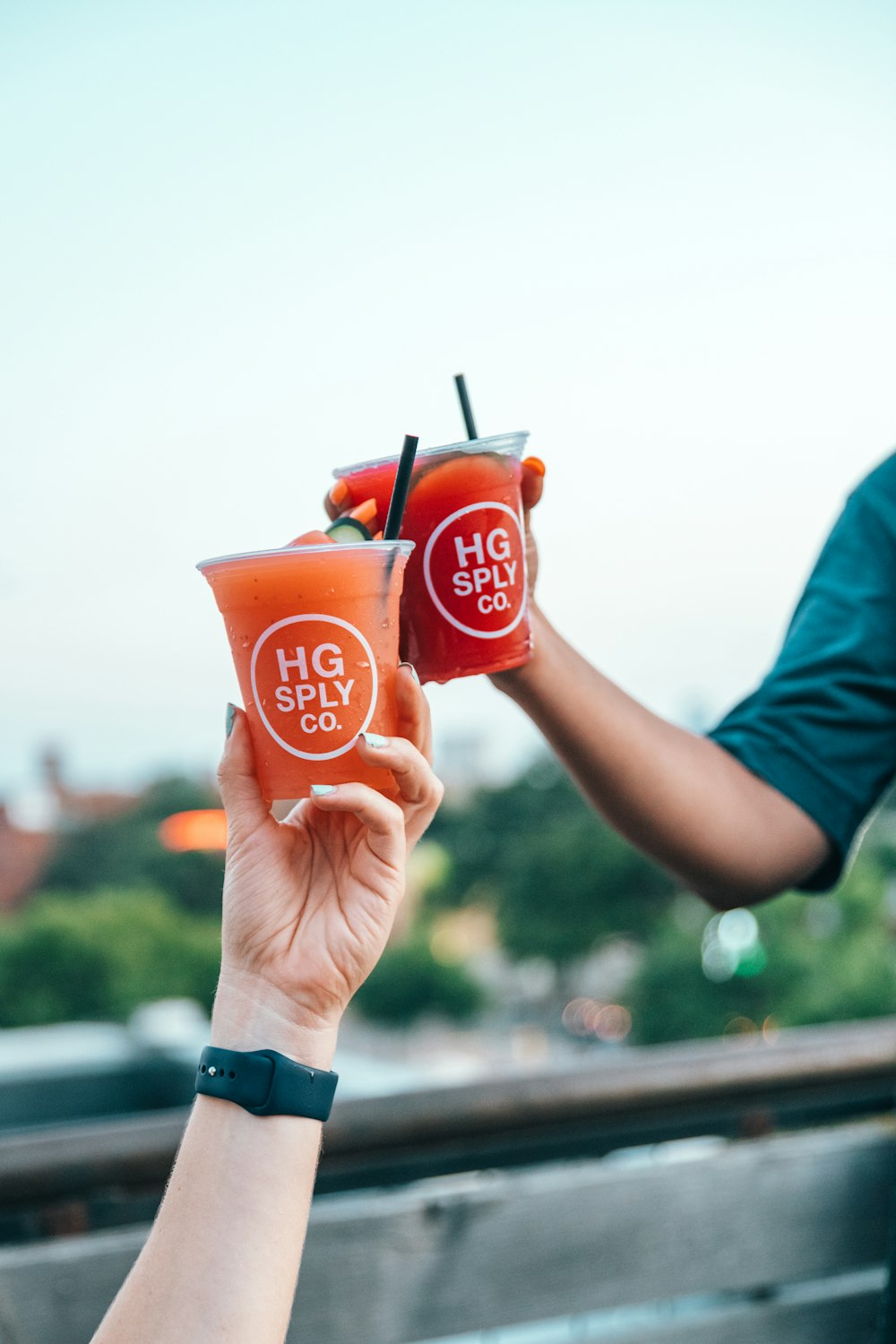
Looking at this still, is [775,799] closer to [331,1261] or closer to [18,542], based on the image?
[331,1261]

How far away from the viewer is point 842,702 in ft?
4.24

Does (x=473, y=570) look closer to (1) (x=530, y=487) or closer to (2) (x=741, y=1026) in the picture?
(1) (x=530, y=487)

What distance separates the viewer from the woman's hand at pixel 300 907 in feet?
2.70

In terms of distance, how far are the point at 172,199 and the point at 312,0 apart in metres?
6.44

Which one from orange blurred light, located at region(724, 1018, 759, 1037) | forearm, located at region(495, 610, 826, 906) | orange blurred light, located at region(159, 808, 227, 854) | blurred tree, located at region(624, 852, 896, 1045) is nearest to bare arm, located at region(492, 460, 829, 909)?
forearm, located at region(495, 610, 826, 906)

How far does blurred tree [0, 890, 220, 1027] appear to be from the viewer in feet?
129

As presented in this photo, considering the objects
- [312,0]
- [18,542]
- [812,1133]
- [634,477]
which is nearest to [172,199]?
[312,0]

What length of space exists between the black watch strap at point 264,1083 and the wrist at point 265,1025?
0.04 ft

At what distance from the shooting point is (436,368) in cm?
110

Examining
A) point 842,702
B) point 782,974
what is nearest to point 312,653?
point 842,702

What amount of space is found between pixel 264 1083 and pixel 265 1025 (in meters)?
0.04

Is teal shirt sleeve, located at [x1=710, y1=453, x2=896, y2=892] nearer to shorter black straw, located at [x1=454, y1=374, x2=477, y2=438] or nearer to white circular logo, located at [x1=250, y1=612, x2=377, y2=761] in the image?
shorter black straw, located at [x1=454, y1=374, x2=477, y2=438]

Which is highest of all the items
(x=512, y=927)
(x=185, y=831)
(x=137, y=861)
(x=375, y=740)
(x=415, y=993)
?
(x=375, y=740)

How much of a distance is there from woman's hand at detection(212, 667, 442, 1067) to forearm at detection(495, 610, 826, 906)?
26 centimetres
